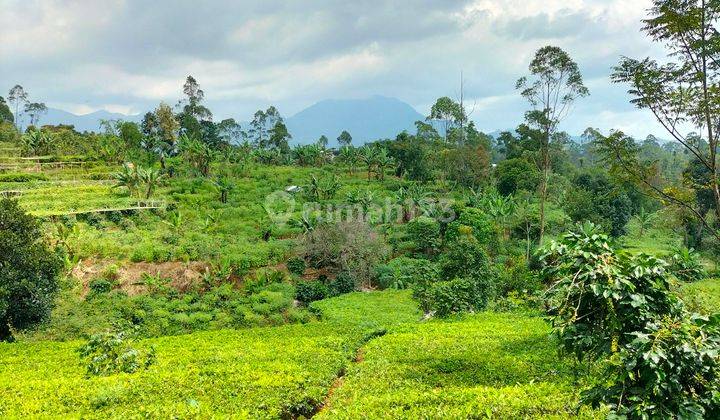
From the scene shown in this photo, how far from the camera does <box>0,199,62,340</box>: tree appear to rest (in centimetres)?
1662

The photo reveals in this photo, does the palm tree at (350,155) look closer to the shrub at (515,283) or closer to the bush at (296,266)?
the bush at (296,266)

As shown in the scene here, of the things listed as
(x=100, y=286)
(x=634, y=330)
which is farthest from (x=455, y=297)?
(x=100, y=286)

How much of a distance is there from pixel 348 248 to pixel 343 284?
1982mm

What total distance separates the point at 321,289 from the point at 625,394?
66.7ft

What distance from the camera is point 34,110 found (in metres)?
82.2

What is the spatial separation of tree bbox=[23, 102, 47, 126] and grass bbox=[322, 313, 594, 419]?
293 ft

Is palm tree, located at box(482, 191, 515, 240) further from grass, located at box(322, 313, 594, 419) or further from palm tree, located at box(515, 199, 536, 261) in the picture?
grass, located at box(322, 313, 594, 419)

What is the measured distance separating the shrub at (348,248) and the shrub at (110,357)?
15175 millimetres

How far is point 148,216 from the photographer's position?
107ft

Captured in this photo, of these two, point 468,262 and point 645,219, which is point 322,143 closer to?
point 645,219

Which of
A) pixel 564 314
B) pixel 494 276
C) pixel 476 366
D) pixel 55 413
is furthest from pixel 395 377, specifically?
pixel 494 276

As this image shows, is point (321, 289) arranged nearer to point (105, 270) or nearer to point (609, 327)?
point (105, 270)

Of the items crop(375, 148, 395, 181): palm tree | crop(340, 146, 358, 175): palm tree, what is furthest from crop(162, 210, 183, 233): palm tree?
crop(340, 146, 358, 175): palm tree

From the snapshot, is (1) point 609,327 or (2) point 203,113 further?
(2) point 203,113
